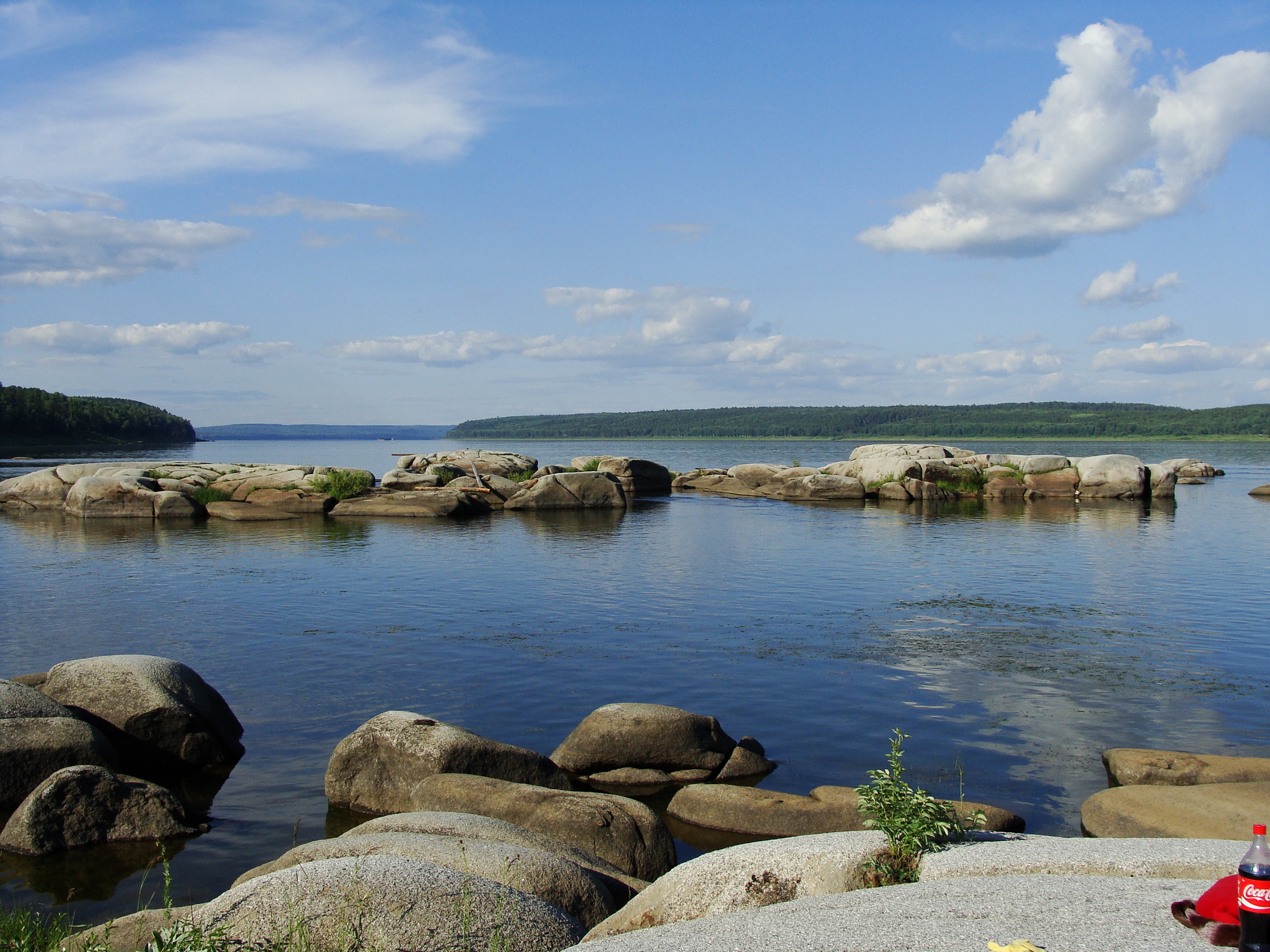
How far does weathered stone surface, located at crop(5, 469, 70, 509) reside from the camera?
4259 centimetres

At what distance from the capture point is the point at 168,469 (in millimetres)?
44250

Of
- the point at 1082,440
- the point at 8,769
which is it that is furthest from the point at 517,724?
the point at 1082,440

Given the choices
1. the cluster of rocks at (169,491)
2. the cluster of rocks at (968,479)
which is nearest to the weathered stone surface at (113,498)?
the cluster of rocks at (169,491)

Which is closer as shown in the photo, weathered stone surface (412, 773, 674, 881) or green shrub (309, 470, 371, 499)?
weathered stone surface (412, 773, 674, 881)

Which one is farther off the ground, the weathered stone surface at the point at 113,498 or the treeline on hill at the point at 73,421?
the treeline on hill at the point at 73,421

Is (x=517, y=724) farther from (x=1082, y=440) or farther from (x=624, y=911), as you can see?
(x=1082, y=440)

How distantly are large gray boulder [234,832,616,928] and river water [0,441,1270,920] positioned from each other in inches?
71.3

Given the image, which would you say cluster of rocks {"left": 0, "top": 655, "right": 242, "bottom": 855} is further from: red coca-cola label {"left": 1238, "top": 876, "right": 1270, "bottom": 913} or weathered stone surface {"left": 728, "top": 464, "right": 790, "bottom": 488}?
weathered stone surface {"left": 728, "top": 464, "right": 790, "bottom": 488}

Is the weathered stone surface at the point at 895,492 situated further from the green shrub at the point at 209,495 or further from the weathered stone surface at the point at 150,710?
the weathered stone surface at the point at 150,710

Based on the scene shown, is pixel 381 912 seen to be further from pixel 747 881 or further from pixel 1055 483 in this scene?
pixel 1055 483

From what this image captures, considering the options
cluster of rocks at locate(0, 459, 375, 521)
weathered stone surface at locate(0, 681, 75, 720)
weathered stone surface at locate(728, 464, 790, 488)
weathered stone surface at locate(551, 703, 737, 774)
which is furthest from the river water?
weathered stone surface at locate(728, 464, 790, 488)

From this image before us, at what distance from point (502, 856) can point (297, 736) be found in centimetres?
620

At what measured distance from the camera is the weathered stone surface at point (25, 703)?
11.1 metres

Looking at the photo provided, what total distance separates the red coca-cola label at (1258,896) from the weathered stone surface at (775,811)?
4.57m
